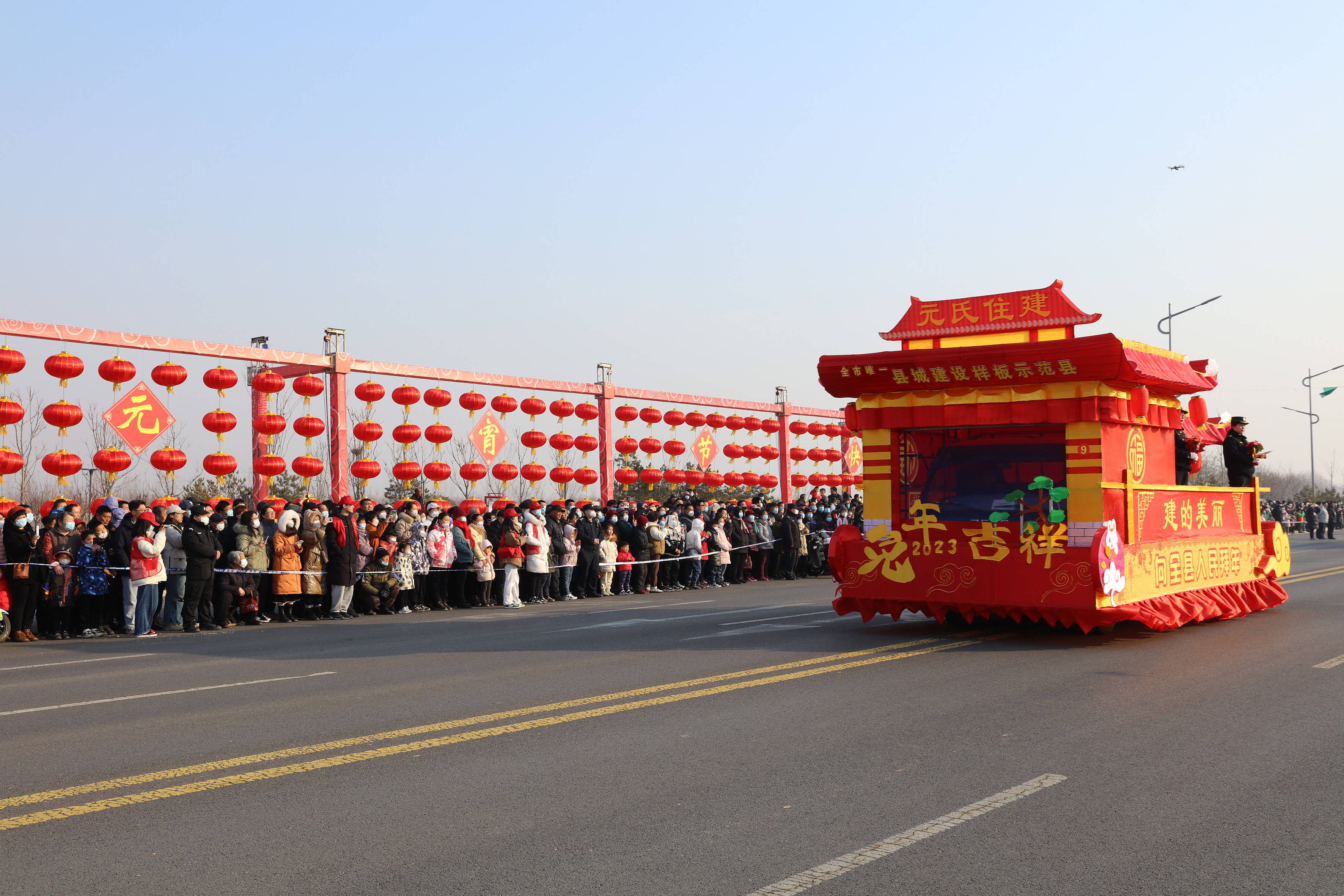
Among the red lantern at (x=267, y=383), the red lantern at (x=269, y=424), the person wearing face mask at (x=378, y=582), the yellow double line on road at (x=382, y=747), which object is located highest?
the red lantern at (x=267, y=383)

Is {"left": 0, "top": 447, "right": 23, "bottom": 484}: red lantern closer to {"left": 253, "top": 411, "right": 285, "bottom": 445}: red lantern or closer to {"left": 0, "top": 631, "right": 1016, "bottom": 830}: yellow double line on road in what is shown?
{"left": 253, "top": 411, "right": 285, "bottom": 445}: red lantern

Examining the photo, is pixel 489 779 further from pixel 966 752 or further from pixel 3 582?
pixel 3 582

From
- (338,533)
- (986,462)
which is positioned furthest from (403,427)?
(986,462)

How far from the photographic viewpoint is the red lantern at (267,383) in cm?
1970

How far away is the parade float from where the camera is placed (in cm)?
1172

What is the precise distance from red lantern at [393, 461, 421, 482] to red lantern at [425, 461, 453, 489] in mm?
389

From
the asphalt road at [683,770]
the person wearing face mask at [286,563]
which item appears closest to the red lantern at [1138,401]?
the asphalt road at [683,770]

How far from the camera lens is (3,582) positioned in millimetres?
14352

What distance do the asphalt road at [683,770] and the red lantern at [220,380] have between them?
26.7 ft

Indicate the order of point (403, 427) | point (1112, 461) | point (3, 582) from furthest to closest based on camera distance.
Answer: point (403, 427) → point (3, 582) → point (1112, 461)

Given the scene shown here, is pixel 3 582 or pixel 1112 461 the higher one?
pixel 1112 461

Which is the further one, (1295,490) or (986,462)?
(1295,490)

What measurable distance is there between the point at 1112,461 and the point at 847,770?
277 inches

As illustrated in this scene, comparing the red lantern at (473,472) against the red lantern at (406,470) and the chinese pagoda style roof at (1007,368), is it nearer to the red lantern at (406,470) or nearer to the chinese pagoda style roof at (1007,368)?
the red lantern at (406,470)
